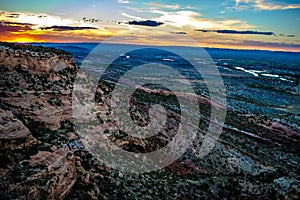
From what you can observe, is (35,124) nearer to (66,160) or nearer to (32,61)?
(66,160)

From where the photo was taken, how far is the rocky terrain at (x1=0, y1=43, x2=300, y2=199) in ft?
48.4

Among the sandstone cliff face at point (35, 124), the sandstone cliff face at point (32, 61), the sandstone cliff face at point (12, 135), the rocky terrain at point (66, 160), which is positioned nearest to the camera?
the sandstone cliff face at point (35, 124)

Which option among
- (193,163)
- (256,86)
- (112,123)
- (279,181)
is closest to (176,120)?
(193,163)

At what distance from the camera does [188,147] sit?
32594 mm

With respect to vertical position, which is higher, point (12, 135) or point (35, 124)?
point (12, 135)

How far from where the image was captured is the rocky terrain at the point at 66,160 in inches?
580

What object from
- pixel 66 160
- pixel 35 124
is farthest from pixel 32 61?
pixel 66 160

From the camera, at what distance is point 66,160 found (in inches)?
650

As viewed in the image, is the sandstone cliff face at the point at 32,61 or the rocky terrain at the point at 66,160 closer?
the rocky terrain at the point at 66,160

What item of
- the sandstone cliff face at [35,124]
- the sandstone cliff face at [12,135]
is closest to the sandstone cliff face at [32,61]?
the sandstone cliff face at [35,124]

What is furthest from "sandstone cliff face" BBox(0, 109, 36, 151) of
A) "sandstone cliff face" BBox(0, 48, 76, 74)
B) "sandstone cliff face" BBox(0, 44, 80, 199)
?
"sandstone cliff face" BBox(0, 48, 76, 74)

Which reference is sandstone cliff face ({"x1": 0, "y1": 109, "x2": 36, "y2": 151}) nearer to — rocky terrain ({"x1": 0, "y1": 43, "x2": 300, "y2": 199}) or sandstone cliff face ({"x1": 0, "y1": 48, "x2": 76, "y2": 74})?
rocky terrain ({"x1": 0, "y1": 43, "x2": 300, "y2": 199})

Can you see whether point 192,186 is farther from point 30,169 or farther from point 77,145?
point 30,169

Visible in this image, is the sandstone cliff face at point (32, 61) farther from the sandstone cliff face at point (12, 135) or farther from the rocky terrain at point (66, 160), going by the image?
the sandstone cliff face at point (12, 135)
